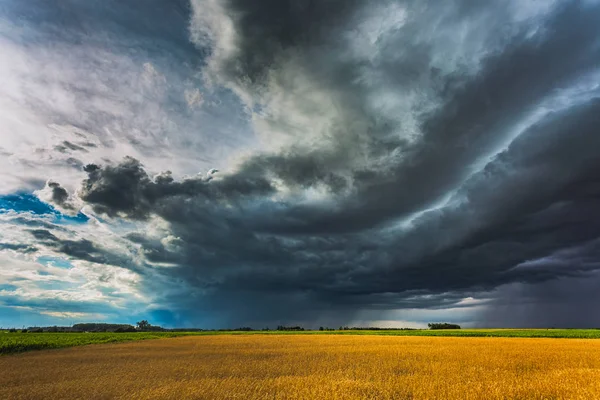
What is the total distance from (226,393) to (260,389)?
179 centimetres

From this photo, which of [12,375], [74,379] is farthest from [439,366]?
[12,375]

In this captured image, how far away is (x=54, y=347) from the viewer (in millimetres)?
52000

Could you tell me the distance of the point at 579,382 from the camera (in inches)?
773

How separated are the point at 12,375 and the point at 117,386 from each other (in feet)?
34.2

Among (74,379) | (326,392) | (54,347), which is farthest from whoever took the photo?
(54,347)

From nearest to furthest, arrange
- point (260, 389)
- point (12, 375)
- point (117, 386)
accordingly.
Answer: point (260, 389) → point (117, 386) → point (12, 375)

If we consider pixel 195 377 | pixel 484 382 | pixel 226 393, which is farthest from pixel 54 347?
pixel 484 382

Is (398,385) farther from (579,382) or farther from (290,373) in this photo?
(579,382)

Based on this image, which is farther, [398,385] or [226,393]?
[398,385]

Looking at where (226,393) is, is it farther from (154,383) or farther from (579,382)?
(579,382)

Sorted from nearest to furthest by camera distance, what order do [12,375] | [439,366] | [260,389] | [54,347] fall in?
1. [260,389]
2. [12,375]
3. [439,366]
4. [54,347]

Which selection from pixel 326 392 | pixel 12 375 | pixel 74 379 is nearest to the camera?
pixel 326 392

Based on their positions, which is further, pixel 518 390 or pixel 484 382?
pixel 484 382

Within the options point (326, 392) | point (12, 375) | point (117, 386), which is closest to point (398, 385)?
point (326, 392)
